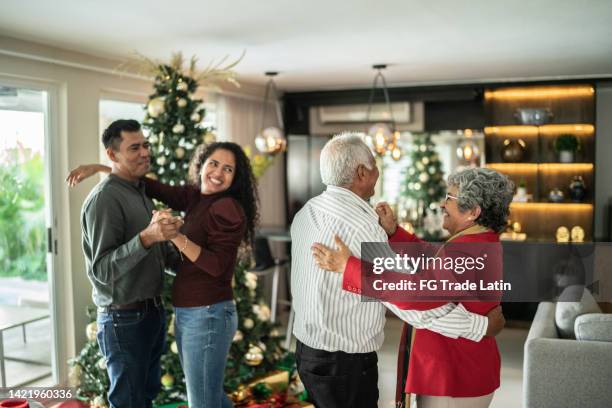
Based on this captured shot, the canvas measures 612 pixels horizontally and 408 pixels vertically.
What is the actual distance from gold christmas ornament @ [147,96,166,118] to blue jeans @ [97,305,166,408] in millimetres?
1756

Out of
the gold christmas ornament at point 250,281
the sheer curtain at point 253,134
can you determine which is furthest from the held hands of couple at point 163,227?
the sheer curtain at point 253,134

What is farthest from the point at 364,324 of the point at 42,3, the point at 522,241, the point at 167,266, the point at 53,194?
the point at 522,241

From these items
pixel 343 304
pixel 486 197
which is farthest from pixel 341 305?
pixel 486 197

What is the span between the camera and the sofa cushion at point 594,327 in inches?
Answer: 122

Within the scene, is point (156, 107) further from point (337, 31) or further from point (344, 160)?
point (344, 160)

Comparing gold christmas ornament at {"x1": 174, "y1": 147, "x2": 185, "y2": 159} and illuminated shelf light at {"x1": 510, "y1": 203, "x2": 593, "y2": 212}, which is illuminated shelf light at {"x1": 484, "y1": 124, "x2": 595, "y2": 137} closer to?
illuminated shelf light at {"x1": 510, "y1": 203, "x2": 593, "y2": 212}

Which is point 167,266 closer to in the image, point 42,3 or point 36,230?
point 42,3

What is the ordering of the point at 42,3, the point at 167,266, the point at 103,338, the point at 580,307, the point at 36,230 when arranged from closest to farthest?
the point at 103,338, the point at 167,266, the point at 42,3, the point at 580,307, the point at 36,230

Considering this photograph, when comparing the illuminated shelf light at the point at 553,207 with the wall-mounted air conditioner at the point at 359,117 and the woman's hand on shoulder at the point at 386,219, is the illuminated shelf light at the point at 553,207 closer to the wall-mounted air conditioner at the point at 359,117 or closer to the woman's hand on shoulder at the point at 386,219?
the wall-mounted air conditioner at the point at 359,117

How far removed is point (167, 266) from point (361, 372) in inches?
46.3

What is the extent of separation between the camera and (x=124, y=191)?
2588 millimetres

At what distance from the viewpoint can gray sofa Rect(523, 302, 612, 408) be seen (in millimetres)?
3035

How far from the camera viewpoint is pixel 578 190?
6.20 m

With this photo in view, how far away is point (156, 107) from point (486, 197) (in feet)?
8.62
